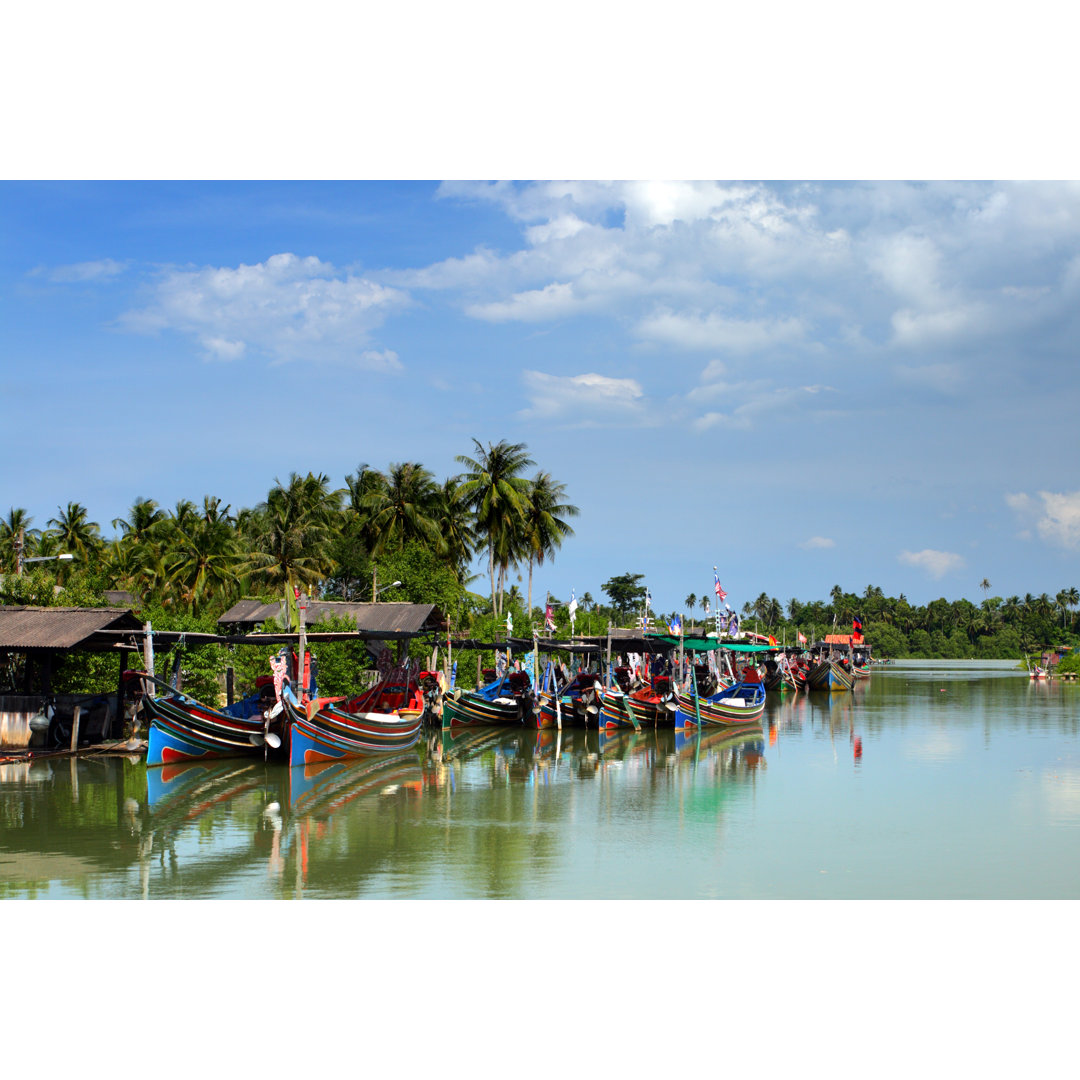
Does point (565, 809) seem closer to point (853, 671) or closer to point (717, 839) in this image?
point (717, 839)

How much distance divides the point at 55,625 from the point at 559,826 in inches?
427

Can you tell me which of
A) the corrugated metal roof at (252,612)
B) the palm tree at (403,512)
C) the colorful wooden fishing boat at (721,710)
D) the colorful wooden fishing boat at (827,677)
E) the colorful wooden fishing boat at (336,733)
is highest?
the palm tree at (403,512)

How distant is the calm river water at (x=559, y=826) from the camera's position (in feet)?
35.4

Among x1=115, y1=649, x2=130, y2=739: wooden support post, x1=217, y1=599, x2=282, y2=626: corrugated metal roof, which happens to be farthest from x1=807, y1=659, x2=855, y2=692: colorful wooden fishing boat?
x1=115, y1=649, x2=130, y2=739: wooden support post

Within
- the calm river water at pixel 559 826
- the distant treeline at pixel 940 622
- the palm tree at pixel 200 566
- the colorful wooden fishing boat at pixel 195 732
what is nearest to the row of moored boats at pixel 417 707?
the colorful wooden fishing boat at pixel 195 732

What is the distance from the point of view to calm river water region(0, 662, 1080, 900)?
1080 centimetres

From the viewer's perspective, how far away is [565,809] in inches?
620

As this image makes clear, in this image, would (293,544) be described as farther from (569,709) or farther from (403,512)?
(569,709)

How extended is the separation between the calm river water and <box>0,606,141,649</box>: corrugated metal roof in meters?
2.35

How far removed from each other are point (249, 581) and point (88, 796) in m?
29.5

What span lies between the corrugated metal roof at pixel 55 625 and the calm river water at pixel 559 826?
2.35 m

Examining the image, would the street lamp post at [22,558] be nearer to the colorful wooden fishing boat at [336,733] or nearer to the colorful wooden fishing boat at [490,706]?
the colorful wooden fishing boat at [336,733]

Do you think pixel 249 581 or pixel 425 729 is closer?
pixel 425 729

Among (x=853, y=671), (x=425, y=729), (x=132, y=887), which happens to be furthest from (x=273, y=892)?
(x=853, y=671)
